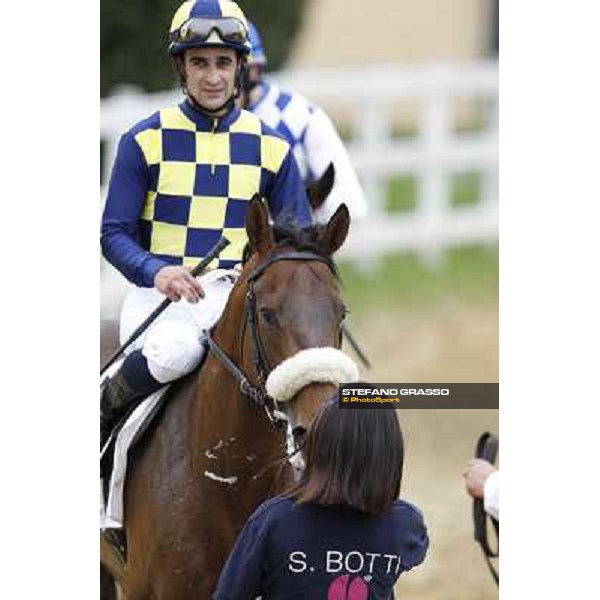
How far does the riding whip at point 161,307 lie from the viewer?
4.46 meters

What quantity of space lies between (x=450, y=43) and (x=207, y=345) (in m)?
4.45

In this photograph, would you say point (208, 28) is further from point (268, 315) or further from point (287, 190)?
point (268, 315)

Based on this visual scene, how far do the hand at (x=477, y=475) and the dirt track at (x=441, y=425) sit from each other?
1.78 feet

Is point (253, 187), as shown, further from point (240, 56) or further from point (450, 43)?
point (450, 43)

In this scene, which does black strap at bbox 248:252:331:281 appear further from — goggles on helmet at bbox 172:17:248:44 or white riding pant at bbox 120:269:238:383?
goggles on helmet at bbox 172:17:248:44

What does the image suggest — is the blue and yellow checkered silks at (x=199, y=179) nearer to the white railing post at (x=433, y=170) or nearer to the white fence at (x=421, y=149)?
the white fence at (x=421, y=149)

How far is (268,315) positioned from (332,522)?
0.72 metres

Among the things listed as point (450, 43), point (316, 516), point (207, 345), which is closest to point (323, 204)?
point (207, 345)

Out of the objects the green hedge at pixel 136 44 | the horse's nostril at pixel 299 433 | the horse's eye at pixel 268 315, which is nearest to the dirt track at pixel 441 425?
the horse's eye at pixel 268 315

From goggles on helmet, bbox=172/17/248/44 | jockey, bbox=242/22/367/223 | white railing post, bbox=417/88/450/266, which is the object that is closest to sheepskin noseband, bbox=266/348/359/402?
goggles on helmet, bbox=172/17/248/44

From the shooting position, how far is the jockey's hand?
4.38 m

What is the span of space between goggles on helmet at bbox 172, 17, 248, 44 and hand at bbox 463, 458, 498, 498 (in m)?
1.26
